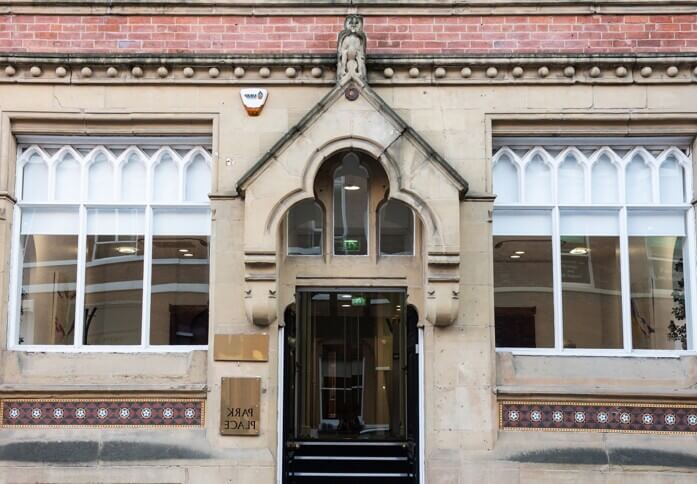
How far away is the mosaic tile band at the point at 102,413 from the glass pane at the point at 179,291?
27.6 inches

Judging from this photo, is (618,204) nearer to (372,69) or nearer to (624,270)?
(624,270)

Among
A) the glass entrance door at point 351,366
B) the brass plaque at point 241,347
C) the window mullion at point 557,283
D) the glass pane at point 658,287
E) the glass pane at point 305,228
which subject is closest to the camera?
the brass plaque at point 241,347

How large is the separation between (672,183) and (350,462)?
15.4ft

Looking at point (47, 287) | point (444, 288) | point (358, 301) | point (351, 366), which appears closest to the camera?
point (444, 288)

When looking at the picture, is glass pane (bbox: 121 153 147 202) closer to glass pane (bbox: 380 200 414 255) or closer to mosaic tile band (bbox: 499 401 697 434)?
glass pane (bbox: 380 200 414 255)

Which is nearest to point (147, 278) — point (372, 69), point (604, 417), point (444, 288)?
point (444, 288)

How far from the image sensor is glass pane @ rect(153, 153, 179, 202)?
9.69 metres

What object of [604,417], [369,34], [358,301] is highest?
[369,34]

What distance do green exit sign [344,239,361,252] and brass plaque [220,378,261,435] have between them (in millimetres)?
1707

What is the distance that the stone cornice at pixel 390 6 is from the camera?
9.63 meters

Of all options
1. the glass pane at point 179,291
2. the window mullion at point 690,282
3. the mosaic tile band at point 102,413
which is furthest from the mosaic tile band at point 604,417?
the glass pane at point 179,291

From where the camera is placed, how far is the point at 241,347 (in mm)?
9148

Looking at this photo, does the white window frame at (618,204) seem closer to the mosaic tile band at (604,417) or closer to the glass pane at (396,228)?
the mosaic tile band at (604,417)

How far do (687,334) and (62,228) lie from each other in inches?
271
